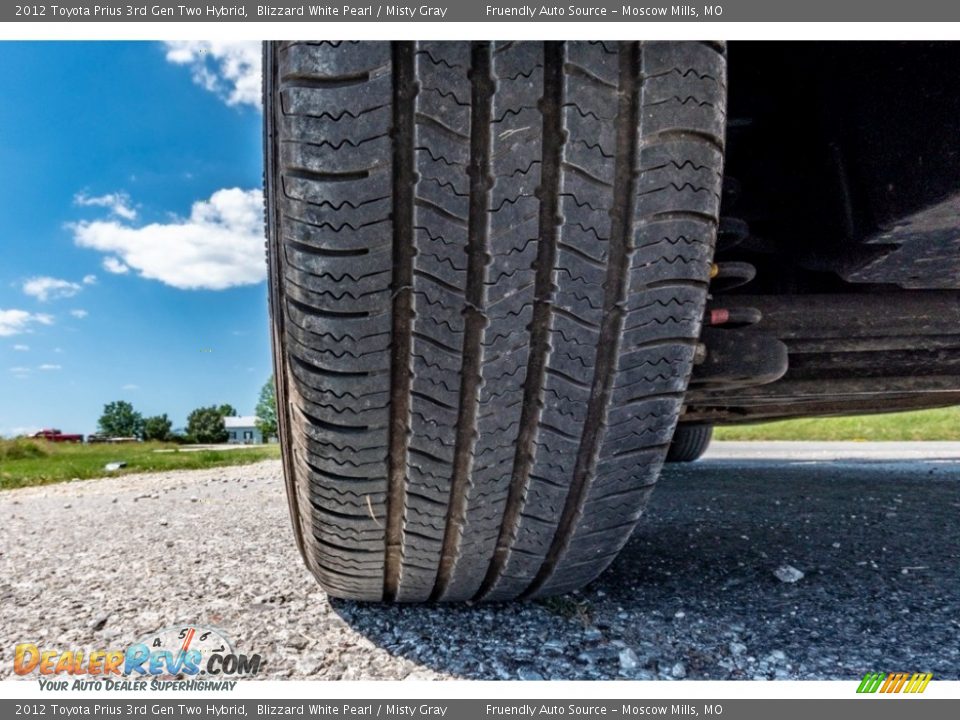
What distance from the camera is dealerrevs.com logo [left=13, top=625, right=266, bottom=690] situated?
875mm

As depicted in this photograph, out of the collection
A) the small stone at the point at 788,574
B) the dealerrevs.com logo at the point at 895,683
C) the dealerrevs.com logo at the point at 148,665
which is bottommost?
the dealerrevs.com logo at the point at 895,683

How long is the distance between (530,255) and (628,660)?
58 cm

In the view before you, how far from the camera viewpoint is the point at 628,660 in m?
0.90

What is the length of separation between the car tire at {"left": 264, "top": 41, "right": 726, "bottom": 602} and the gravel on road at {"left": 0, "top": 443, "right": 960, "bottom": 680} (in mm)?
193

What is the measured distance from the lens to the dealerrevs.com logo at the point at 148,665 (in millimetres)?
875

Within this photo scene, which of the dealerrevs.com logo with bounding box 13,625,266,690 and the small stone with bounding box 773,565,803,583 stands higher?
the small stone with bounding box 773,565,803,583

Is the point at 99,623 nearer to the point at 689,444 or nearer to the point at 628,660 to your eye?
the point at 628,660

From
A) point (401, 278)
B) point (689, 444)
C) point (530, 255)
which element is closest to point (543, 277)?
point (530, 255)

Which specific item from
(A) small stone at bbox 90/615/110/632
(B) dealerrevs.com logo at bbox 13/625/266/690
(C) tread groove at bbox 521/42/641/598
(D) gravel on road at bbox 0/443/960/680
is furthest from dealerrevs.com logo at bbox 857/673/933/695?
(A) small stone at bbox 90/615/110/632

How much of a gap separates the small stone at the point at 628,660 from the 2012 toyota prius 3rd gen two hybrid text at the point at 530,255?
0.16 metres

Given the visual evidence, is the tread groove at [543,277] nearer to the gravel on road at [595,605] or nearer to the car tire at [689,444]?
the gravel on road at [595,605]

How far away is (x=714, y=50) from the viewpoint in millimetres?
719

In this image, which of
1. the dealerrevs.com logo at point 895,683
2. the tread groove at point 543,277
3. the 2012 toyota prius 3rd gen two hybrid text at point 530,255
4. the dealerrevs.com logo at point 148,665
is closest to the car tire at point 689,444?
the 2012 toyota prius 3rd gen two hybrid text at point 530,255

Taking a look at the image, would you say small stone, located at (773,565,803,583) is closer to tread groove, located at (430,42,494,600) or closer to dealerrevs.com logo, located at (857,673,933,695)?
dealerrevs.com logo, located at (857,673,933,695)
